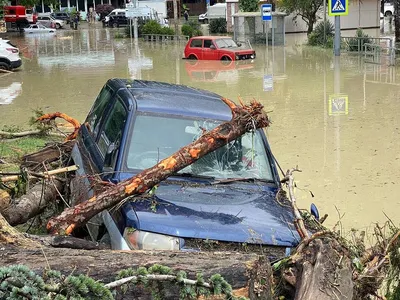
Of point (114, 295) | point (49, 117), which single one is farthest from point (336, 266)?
point (49, 117)

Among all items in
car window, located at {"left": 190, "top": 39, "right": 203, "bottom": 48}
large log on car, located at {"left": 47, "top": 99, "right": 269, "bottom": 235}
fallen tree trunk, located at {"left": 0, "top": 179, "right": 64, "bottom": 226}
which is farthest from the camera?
car window, located at {"left": 190, "top": 39, "right": 203, "bottom": 48}

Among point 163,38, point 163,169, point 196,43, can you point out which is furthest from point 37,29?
point 163,169

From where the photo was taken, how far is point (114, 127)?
6.25m

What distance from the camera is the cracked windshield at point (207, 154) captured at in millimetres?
4777

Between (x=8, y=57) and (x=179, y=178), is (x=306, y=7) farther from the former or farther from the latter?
(x=179, y=178)

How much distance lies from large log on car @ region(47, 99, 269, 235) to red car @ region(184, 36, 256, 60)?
25.0 metres

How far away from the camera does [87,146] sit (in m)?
6.83

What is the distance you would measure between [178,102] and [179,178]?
1.06m

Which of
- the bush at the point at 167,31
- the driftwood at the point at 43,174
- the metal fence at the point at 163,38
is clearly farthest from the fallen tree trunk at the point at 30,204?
the bush at the point at 167,31

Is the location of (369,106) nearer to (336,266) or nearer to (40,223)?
(40,223)

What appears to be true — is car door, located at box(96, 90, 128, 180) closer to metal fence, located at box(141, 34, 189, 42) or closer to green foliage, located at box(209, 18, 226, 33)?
metal fence, located at box(141, 34, 189, 42)

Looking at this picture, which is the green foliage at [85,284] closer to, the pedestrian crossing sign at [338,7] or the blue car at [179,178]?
the blue car at [179,178]

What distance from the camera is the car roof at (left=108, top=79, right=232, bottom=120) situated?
19.9 feet

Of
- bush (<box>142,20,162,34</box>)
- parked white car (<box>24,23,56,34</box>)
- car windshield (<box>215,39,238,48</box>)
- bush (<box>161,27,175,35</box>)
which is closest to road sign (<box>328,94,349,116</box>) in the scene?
car windshield (<box>215,39,238,48</box>)
